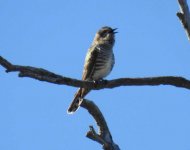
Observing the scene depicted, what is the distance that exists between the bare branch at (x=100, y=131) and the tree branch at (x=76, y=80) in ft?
1.46

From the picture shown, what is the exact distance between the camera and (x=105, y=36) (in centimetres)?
1090

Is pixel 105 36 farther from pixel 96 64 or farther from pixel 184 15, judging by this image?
pixel 184 15

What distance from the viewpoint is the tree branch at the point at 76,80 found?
583cm

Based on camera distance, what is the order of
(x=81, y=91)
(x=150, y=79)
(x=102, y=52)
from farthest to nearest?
(x=102, y=52) < (x=81, y=91) < (x=150, y=79)

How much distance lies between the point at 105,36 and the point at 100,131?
4.46 meters

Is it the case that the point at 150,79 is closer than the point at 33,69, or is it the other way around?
the point at 33,69

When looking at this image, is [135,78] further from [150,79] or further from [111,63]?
[111,63]

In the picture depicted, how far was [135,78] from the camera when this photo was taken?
248 inches

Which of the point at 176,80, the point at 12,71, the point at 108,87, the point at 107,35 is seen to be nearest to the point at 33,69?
the point at 12,71

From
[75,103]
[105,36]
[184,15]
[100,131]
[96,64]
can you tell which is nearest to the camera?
[184,15]

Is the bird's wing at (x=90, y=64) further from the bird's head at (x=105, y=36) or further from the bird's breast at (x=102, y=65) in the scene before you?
the bird's head at (x=105, y=36)

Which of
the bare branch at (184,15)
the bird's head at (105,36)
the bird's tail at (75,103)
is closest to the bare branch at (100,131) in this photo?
the bare branch at (184,15)

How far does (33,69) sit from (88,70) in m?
3.77

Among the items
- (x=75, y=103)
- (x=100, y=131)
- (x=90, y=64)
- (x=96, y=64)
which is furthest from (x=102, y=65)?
(x=100, y=131)
